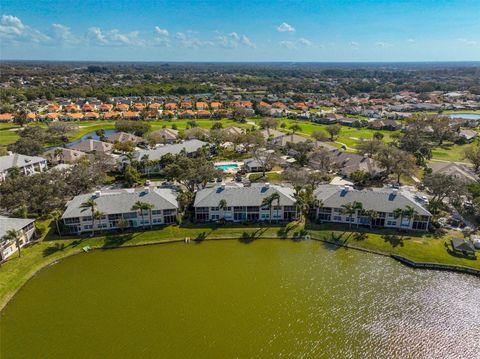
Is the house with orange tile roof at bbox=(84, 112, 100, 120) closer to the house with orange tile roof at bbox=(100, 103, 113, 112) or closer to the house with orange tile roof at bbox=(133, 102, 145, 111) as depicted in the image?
the house with orange tile roof at bbox=(100, 103, 113, 112)

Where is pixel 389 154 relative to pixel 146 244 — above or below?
above

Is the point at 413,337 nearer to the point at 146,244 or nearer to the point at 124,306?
the point at 124,306

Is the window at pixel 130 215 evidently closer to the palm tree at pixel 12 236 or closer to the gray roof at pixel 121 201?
the gray roof at pixel 121 201

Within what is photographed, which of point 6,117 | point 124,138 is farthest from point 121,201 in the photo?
point 6,117

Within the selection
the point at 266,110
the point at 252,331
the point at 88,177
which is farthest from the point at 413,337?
the point at 266,110

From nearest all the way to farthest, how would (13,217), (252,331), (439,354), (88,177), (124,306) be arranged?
(439,354) → (252,331) → (124,306) → (13,217) → (88,177)

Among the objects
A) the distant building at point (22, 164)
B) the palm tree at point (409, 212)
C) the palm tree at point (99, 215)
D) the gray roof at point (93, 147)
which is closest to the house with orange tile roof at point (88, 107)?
the gray roof at point (93, 147)

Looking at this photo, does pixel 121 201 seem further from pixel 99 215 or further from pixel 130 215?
pixel 99 215
